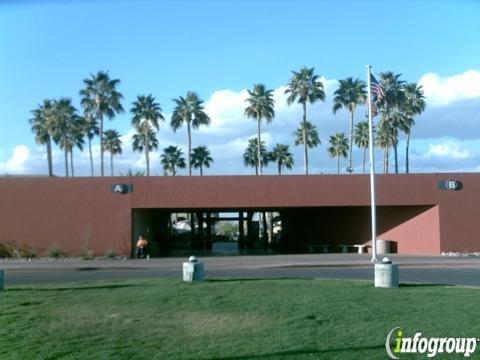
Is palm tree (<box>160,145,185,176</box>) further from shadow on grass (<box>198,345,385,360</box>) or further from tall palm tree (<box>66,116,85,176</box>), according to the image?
shadow on grass (<box>198,345,385,360</box>)

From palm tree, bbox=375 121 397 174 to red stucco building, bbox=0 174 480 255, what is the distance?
25001 mm

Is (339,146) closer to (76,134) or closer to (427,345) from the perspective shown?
(76,134)

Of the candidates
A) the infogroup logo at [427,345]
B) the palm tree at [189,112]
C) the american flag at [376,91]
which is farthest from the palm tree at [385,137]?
the infogroup logo at [427,345]

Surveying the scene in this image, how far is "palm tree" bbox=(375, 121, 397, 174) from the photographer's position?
60406 mm

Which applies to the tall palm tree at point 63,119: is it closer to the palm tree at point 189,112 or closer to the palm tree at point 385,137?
the palm tree at point 189,112

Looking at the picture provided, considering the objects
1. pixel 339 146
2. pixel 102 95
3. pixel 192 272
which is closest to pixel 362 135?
pixel 339 146

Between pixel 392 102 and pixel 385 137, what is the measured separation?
14.2 feet

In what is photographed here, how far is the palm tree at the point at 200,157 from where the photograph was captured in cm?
7306

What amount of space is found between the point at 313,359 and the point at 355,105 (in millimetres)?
55266

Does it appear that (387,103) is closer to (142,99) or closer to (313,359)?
(142,99)

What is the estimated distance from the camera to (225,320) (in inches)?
408

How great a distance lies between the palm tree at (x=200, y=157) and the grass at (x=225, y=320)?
58180mm

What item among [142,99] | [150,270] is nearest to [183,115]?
[142,99]

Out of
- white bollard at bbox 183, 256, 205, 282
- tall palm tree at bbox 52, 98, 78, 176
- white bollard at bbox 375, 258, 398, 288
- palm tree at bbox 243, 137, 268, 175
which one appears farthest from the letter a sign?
palm tree at bbox 243, 137, 268, 175
